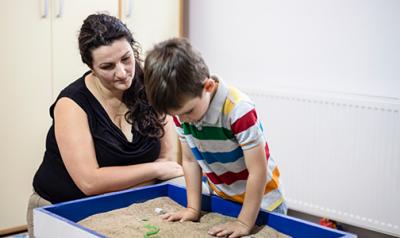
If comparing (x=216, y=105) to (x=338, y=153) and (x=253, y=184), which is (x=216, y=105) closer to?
(x=253, y=184)

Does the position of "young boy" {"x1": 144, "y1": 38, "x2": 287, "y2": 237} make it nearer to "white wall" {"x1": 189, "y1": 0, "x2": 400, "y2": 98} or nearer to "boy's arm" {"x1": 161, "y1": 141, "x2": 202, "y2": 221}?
"boy's arm" {"x1": 161, "y1": 141, "x2": 202, "y2": 221}

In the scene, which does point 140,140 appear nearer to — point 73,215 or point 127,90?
point 127,90

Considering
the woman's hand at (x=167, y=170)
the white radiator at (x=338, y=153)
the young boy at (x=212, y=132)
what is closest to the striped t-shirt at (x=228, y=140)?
the young boy at (x=212, y=132)

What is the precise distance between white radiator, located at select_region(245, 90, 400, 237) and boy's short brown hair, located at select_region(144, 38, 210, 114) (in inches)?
59.7

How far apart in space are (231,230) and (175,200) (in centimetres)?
35

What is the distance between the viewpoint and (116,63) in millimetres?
1861

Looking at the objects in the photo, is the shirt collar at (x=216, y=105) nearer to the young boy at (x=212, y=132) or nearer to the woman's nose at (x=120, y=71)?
the young boy at (x=212, y=132)

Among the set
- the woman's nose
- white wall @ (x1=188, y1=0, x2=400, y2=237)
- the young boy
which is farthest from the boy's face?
white wall @ (x1=188, y1=0, x2=400, y2=237)

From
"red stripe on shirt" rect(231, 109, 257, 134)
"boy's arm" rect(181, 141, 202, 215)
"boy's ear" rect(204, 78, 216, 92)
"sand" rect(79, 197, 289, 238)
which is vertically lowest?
"sand" rect(79, 197, 289, 238)

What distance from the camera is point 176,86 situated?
1317mm

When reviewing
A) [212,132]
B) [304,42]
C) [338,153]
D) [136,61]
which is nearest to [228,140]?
[212,132]

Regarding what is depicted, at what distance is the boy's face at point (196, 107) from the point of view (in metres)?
1.35

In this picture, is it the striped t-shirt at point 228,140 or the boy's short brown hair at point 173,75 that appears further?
the striped t-shirt at point 228,140

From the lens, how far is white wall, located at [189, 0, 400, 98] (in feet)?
8.89
